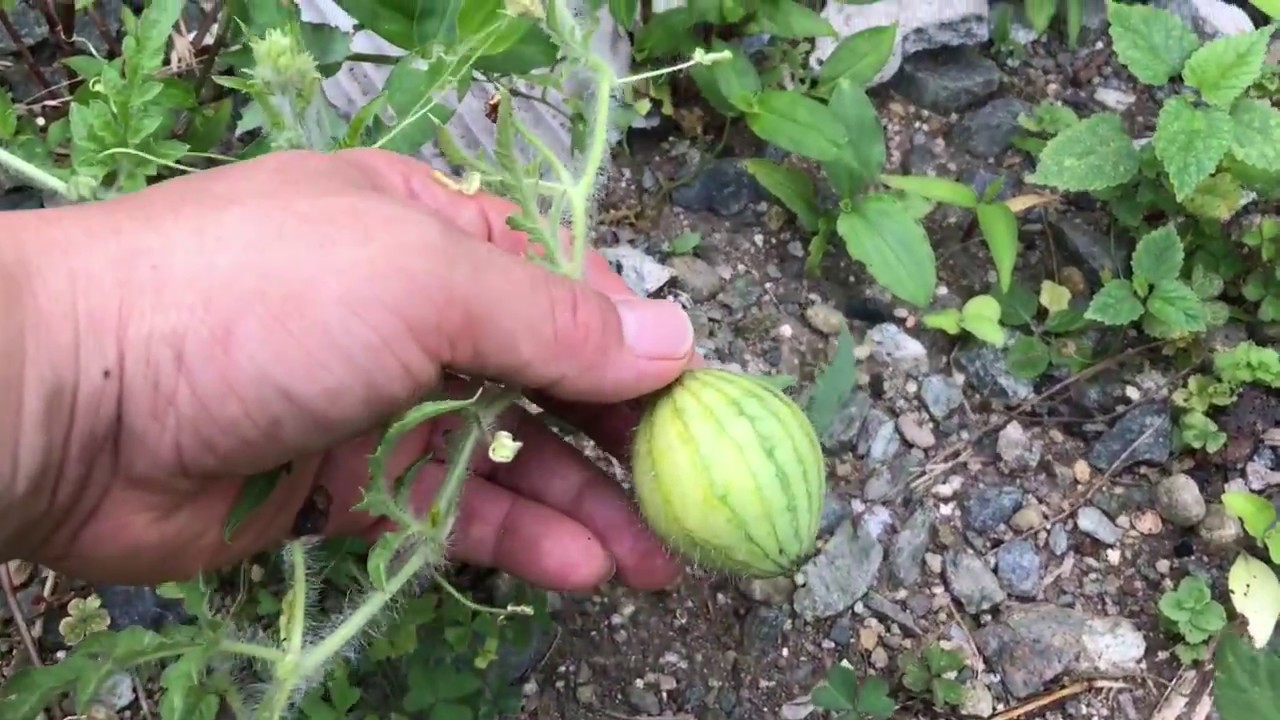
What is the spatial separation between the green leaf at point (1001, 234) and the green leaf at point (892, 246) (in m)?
0.18

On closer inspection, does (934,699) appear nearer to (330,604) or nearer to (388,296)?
(330,604)

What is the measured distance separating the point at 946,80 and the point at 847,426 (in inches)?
41.6

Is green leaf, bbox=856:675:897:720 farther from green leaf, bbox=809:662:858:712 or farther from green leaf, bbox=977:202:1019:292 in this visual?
green leaf, bbox=977:202:1019:292

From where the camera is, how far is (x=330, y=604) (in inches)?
91.9

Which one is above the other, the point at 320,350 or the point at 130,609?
the point at 320,350

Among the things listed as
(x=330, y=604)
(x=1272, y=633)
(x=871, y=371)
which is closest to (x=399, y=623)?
(x=330, y=604)

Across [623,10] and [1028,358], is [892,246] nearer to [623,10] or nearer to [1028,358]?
[1028,358]

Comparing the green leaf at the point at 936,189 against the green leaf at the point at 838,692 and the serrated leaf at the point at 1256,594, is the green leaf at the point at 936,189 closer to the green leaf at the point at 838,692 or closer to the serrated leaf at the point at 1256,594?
the serrated leaf at the point at 1256,594

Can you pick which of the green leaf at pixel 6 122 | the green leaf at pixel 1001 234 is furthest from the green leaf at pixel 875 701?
the green leaf at pixel 6 122

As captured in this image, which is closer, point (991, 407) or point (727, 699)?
point (727, 699)

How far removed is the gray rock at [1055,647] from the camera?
2.38 meters

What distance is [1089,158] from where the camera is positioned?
2.74 meters

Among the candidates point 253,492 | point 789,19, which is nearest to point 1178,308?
point 789,19

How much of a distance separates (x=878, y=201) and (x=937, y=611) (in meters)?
0.88
